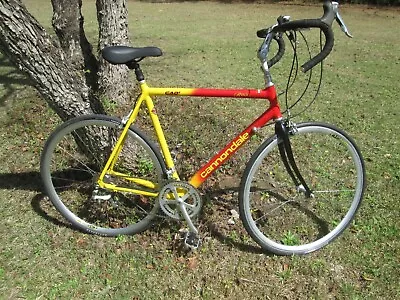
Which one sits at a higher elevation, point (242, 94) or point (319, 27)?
point (319, 27)

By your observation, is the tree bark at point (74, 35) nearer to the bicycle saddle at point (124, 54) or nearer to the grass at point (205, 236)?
the grass at point (205, 236)

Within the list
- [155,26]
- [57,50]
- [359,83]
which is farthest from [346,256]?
[155,26]

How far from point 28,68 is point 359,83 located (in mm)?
4704

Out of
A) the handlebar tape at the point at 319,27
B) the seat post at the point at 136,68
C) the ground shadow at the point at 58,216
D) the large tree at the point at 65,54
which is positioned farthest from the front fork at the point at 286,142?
the large tree at the point at 65,54

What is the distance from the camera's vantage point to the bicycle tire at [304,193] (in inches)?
103

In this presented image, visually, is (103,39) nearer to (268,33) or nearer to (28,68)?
(28,68)

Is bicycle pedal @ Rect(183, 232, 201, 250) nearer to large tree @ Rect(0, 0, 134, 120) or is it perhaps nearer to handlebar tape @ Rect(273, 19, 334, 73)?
large tree @ Rect(0, 0, 134, 120)

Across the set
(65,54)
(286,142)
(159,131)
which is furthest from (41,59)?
(286,142)

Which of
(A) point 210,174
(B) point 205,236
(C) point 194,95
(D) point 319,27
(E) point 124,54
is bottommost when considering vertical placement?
(B) point 205,236

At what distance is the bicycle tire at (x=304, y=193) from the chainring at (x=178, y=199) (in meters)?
0.31

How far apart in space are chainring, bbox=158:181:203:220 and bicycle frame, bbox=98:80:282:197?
0.06 meters

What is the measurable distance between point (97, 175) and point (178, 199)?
0.63 metres

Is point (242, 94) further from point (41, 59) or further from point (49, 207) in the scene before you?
point (49, 207)

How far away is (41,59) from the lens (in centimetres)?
287
